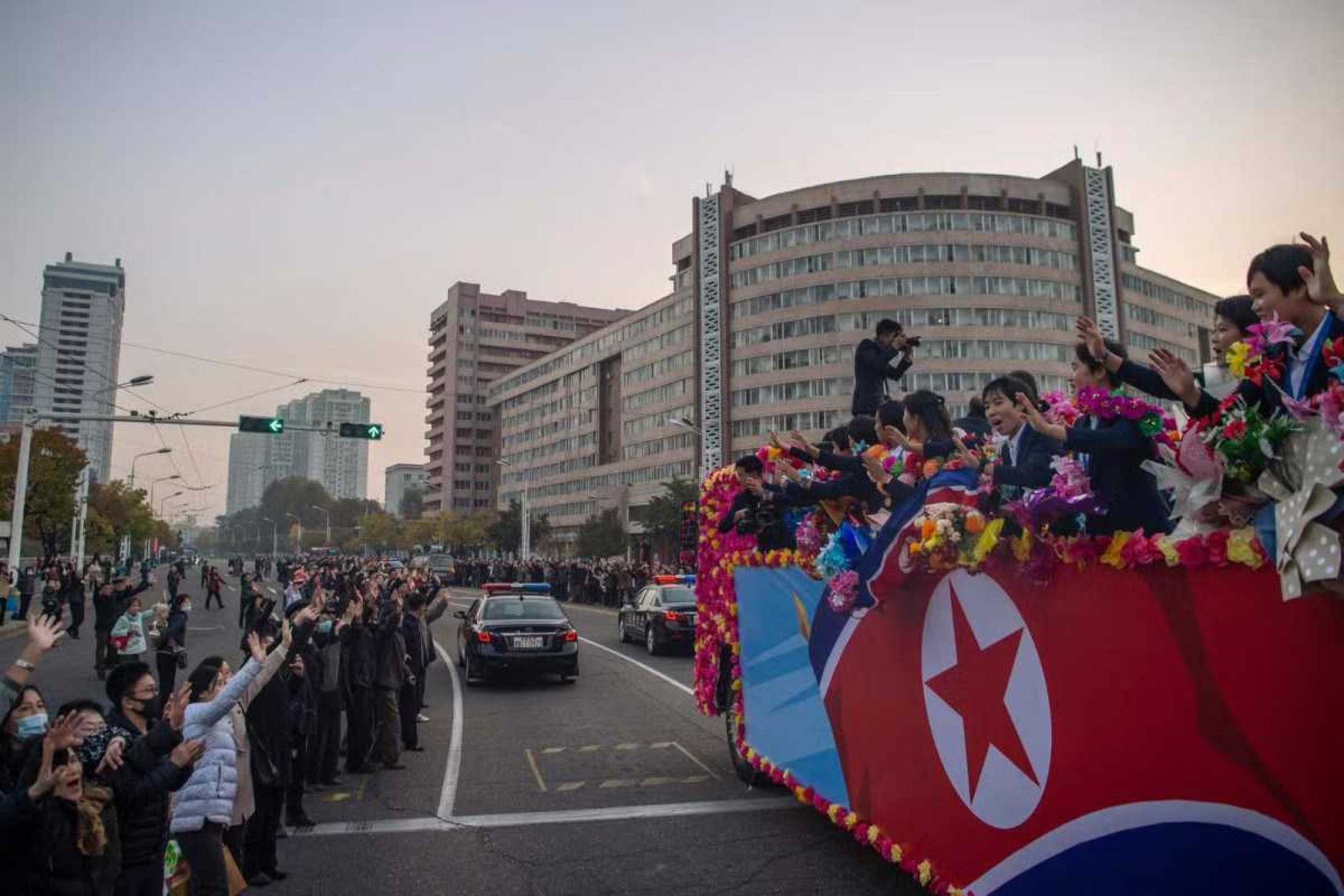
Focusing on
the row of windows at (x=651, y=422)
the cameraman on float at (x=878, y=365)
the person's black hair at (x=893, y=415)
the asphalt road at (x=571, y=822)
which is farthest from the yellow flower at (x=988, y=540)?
the row of windows at (x=651, y=422)

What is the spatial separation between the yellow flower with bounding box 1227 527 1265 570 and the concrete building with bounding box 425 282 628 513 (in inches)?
5140

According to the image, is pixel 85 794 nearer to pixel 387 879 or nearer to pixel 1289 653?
pixel 387 879

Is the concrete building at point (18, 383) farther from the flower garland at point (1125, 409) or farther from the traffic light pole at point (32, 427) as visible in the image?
the flower garland at point (1125, 409)

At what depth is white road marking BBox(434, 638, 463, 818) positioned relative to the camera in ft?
24.6

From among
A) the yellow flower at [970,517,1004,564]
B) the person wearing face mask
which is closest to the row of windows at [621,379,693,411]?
the person wearing face mask

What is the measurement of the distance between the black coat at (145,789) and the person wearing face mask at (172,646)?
958cm

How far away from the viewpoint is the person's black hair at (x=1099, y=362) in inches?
151

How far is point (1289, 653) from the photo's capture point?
2668mm

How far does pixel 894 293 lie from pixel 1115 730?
73.6 meters

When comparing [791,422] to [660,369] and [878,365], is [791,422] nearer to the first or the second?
[660,369]

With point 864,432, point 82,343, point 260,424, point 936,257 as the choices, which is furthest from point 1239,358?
point 82,343

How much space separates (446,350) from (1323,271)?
137561mm

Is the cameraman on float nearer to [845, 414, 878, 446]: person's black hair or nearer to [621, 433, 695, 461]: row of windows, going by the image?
[845, 414, 878, 446]: person's black hair

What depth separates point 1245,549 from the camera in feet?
9.03
